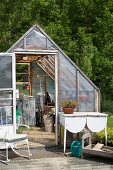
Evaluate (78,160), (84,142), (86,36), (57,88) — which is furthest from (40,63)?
(86,36)

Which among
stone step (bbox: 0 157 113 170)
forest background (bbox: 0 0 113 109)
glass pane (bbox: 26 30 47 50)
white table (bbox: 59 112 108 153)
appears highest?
forest background (bbox: 0 0 113 109)

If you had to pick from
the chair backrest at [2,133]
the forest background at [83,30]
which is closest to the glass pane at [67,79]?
the chair backrest at [2,133]

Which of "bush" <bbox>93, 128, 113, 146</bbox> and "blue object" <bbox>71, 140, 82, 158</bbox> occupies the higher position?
"bush" <bbox>93, 128, 113, 146</bbox>

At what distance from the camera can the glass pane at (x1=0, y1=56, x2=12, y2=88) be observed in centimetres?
914

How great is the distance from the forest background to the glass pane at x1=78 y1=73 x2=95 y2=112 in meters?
5.87

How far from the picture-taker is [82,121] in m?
8.92

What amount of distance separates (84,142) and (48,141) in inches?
50.4

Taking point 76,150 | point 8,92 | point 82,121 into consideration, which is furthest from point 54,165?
point 8,92

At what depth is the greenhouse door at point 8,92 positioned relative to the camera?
9156 millimetres

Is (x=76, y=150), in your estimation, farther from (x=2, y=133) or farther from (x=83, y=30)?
(x=83, y=30)

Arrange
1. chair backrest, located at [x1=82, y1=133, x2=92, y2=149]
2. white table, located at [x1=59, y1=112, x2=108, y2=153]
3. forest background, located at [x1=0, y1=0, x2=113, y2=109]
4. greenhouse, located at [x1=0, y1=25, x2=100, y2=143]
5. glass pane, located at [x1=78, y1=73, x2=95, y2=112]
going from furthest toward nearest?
1. forest background, located at [x1=0, y1=0, x2=113, y2=109]
2. glass pane, located at [x1=78, y1=73, x2=95, y2=112]
3. greenhouse, located at [x1=0, y1=25, x2=100, y2=143]
4. white table, located at [x1=59, y1=112, x2=108, y2=153]
5. chair backrest, located at [x1=82, y1=133, x2=92, y2=149]

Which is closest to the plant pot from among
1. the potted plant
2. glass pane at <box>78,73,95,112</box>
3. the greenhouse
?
the potted plant

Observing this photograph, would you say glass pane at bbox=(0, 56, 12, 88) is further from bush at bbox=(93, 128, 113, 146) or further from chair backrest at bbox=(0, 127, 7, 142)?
bush at bbox=(93, 128, 113, 146)

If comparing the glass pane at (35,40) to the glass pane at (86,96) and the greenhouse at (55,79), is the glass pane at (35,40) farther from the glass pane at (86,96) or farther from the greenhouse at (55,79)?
the glass pane at (86,96)
